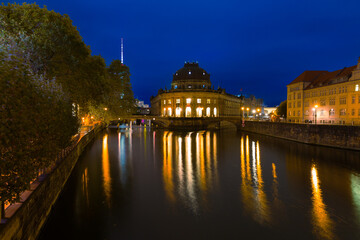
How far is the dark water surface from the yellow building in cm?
2357

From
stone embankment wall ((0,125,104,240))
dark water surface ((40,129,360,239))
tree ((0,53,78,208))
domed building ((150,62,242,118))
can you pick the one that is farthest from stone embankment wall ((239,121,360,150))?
domed building ((150,62,242,118))

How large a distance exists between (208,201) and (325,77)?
60.2 metres

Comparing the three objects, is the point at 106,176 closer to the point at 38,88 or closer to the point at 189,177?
the point at 189,177

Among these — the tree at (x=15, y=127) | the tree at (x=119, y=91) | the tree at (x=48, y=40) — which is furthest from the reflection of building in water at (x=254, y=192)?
the tree at (x=119, y=91)

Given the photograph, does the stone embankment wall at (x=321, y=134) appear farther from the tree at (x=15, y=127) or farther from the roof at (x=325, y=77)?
the tree at (x=15, y=127)

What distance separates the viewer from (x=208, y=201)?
1599 cm

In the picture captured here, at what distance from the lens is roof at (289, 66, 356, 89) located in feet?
176

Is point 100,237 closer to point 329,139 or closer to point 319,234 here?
point 319,234

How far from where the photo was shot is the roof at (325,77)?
53562 mm

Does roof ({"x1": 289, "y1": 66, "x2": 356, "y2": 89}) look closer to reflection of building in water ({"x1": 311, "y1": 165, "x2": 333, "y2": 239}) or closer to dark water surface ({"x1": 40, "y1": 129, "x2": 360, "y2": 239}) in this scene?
dark water surface ({"x1": 40, "y1": 129, "x2": 360, "y2": 239})

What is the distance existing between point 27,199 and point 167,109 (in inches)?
3565

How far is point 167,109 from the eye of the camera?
327 feet

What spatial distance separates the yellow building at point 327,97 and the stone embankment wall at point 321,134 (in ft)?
8.89

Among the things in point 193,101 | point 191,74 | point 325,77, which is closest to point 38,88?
point 325,77
